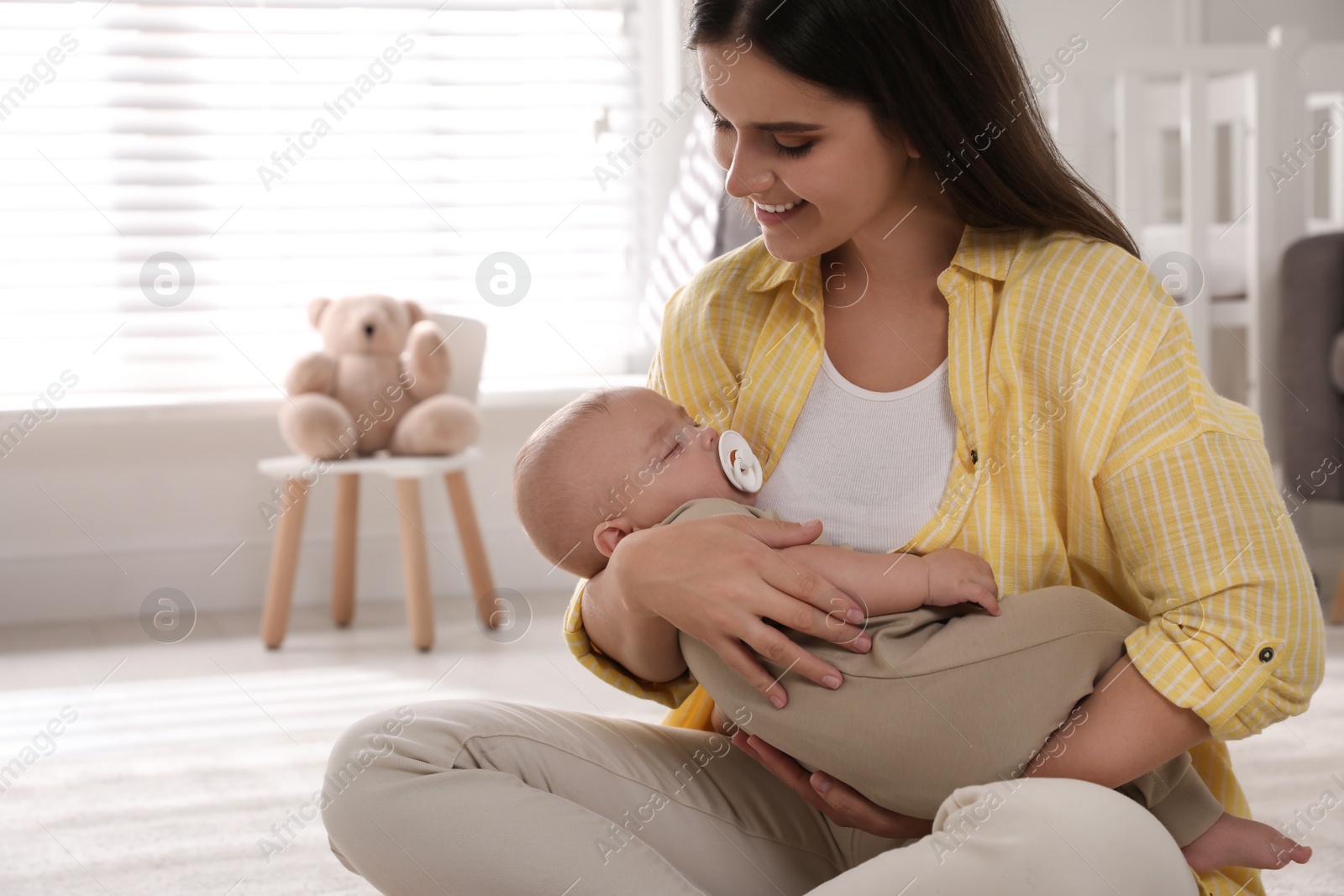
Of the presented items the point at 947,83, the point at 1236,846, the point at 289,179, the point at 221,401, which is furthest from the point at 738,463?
the point at 289,179

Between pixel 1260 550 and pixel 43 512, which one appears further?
pixel 43 512

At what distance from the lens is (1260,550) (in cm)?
76

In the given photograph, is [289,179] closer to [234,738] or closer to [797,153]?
[234,738]

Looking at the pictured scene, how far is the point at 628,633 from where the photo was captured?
920mm

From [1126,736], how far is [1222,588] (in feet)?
0.36

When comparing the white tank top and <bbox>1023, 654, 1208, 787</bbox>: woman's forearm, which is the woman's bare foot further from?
the white tank top

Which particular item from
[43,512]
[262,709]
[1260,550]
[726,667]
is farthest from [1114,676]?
[43,512]

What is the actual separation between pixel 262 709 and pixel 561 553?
3.87ft

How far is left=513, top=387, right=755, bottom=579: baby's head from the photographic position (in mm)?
969

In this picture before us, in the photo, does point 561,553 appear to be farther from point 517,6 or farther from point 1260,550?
point 517,6

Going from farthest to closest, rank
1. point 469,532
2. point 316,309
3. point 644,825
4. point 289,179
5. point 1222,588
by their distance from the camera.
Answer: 1. point 289,179
2. point 316,309
3. point 469,532
4. point 644,825
5. point 1222,588

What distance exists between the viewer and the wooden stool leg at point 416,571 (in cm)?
234

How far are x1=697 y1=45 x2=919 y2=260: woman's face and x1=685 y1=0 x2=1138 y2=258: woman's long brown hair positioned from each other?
0.01 metres

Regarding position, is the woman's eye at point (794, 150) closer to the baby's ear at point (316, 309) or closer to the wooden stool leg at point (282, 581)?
the wooden stool leg at point (282, 581)
